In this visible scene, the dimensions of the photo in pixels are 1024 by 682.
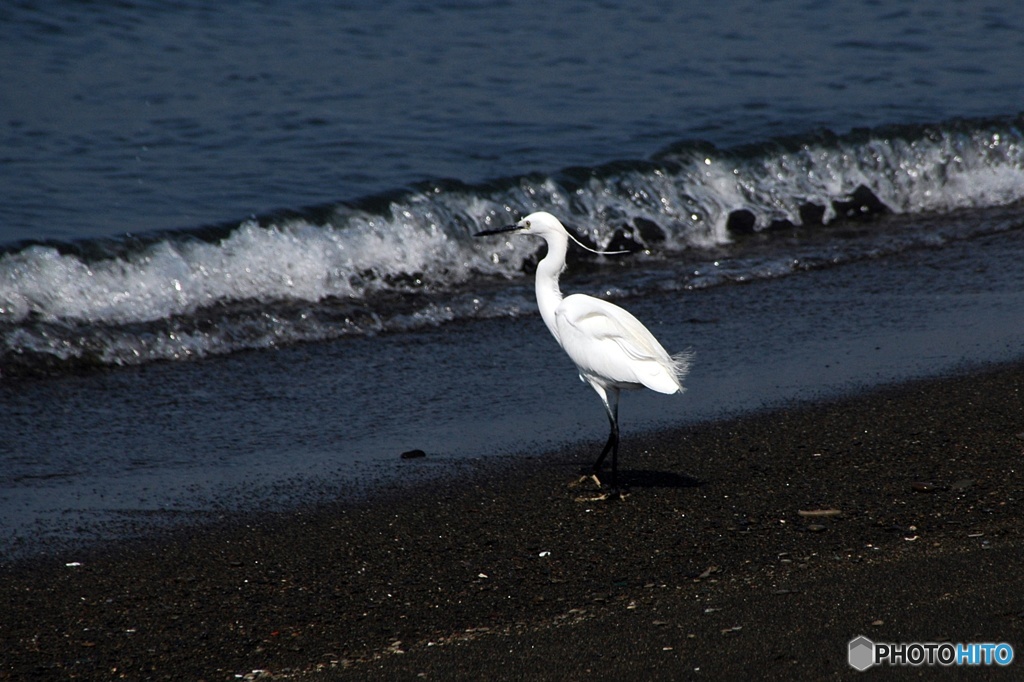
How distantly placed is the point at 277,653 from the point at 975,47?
12.4 metres

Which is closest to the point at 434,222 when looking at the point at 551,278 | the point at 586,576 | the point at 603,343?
the point at 551,278

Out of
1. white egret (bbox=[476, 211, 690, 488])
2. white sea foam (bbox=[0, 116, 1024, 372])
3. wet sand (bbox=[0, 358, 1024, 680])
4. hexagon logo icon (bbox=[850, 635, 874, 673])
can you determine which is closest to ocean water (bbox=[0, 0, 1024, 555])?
white sea foam (bbox=[0, 116, 1024, 372])

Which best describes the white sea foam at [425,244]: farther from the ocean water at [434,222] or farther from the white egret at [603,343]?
the white egret at [603,343]

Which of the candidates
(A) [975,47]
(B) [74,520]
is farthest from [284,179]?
(A) [975,47]

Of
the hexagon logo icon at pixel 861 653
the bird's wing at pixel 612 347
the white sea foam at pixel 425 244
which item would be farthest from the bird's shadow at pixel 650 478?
the white sea foam at pixel 425 244

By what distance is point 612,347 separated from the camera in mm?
4402

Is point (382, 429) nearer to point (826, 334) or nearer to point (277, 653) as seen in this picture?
point (277, 653)

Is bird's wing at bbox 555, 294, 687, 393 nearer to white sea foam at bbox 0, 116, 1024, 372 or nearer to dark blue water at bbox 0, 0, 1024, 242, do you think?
white sea foam at bbox 0, 116, 1024, 372

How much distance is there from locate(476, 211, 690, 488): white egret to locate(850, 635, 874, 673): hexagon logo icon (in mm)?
1400

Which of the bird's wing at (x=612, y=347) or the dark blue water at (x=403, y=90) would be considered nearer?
the bird's wing at (x=612, y=347)

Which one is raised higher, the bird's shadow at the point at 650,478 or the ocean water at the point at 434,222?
the ocean water at the point at 434,222

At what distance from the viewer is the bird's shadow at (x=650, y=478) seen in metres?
4.43

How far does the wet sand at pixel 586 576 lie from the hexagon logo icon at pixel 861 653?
24 millimetres

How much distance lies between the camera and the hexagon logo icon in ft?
9.52
